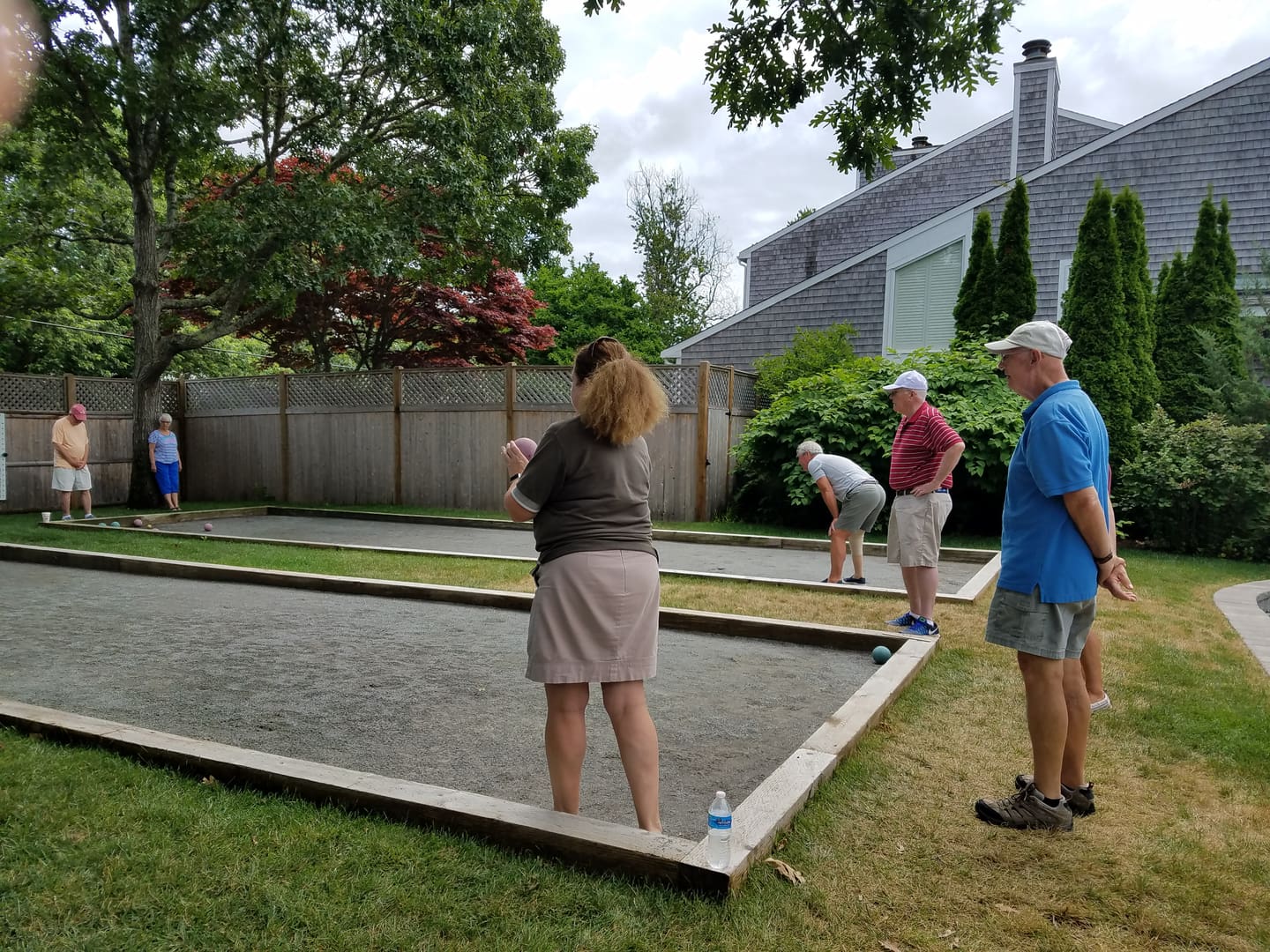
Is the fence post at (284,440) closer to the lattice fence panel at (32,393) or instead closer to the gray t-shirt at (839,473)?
the lattice fence panel at (32,393)

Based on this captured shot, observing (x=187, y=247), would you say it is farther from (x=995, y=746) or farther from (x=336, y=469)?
(x=995, y=746)

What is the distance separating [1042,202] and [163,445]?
1462cm

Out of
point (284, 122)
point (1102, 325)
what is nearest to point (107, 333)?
point (284, 122)

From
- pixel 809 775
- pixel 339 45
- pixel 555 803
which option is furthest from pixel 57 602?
pixel 339 45

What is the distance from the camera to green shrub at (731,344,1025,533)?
410 inches

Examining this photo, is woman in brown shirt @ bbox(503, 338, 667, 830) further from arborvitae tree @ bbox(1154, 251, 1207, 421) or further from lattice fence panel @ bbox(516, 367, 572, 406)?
arborvitae tree @ bbox(1154, 251, 1207, 421)

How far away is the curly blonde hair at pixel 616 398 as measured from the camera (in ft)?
8.15

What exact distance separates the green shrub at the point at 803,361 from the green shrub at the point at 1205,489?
4385 mm

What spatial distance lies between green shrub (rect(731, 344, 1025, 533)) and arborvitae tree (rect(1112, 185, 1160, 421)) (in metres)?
2.07

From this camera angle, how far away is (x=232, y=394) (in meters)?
16.3

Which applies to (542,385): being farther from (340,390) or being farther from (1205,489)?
(1205,489)

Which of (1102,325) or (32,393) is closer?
(1102,325)

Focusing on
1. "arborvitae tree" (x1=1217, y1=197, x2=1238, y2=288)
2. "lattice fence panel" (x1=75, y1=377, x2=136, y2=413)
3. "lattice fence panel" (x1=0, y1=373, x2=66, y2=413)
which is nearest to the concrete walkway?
"arborvitae tree" (x1=1217, y1=197, x2=1238, y2=288)

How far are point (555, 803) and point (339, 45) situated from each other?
12.6 metres
